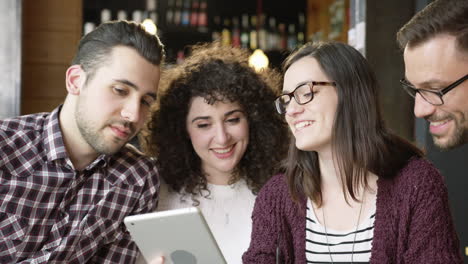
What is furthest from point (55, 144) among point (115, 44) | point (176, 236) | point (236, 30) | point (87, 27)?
point (236, 30)

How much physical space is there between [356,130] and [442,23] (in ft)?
1.50

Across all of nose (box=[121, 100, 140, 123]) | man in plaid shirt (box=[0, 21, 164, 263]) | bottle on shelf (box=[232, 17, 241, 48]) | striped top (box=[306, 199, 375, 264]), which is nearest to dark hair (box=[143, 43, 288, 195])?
man in plaid shirt (box=[0, 21, 164, 263])

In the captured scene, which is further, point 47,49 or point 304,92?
point 47,49

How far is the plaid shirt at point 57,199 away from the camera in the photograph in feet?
7.36

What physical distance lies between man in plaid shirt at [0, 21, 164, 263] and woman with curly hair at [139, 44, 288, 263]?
0.81 ft

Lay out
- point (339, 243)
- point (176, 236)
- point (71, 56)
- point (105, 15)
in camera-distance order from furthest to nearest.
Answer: point (105, 15) < point (71, 56) < point (339, 243) < point (176, 236)

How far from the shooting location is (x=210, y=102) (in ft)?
8.70

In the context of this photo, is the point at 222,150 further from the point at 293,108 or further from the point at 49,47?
the point at 49,47

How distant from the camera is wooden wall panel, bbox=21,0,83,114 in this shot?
3.98 metres

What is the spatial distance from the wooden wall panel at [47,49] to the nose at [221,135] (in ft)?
5.73

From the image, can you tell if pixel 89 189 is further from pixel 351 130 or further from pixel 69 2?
pixel 69 2

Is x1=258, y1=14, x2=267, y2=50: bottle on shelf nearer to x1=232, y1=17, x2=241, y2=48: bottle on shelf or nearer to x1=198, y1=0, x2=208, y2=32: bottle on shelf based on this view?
x1=232, y1=17, x2=241, y2=48: bottle on shelf

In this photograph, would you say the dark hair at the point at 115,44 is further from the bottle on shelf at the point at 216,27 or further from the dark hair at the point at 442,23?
the bottle on shelf at the point at 216,27

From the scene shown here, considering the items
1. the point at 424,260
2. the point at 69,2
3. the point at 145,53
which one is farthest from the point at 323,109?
the point at 69,2
